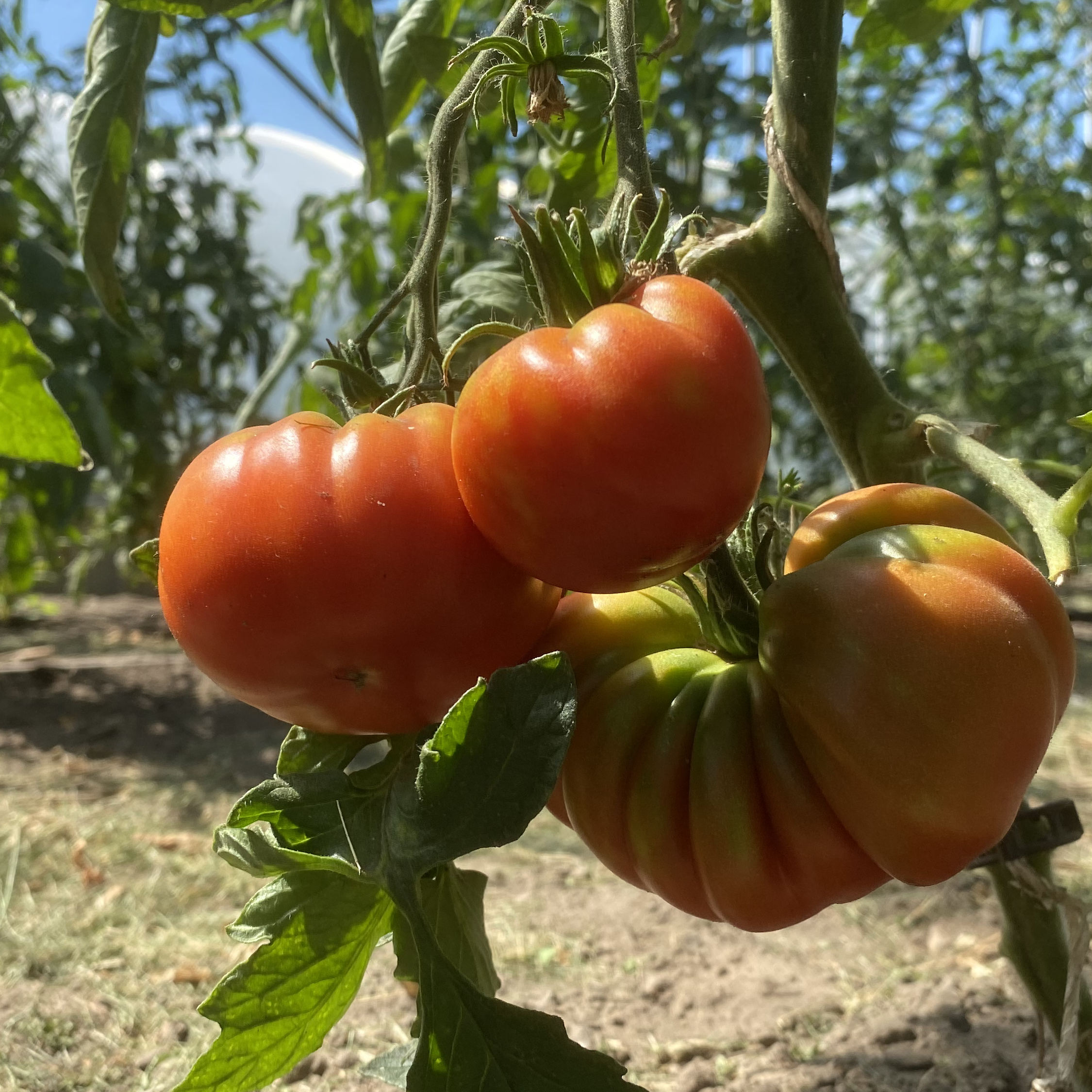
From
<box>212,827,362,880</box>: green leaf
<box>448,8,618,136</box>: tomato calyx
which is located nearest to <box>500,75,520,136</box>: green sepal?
<box>448,8,618,136</box>: tomato calyx

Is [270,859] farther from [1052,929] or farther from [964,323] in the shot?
[964,323]

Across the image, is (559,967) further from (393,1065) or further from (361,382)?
(361,382)

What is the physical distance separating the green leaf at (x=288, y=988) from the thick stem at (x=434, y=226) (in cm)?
24

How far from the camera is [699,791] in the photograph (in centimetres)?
44

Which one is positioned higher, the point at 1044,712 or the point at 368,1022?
the point at 1044,712

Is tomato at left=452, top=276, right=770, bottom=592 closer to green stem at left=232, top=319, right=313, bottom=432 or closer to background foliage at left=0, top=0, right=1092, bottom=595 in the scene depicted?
background foliage at left=0, top=0, right=1092, bottom=595

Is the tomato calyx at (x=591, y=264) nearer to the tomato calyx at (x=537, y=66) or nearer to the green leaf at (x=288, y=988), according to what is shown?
the tomato calyx at (x=537, y=66)

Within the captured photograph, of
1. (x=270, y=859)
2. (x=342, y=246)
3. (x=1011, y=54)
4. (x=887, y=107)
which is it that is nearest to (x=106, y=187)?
(x=270, y=859)

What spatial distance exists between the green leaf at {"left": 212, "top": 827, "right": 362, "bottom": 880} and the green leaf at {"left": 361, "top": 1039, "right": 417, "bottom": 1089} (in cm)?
10

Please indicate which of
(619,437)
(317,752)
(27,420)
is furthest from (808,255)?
(27,420)

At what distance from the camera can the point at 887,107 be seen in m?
2.20

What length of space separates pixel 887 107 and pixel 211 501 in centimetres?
225

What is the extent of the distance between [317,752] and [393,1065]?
15 cm

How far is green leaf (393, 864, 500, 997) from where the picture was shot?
462mm
